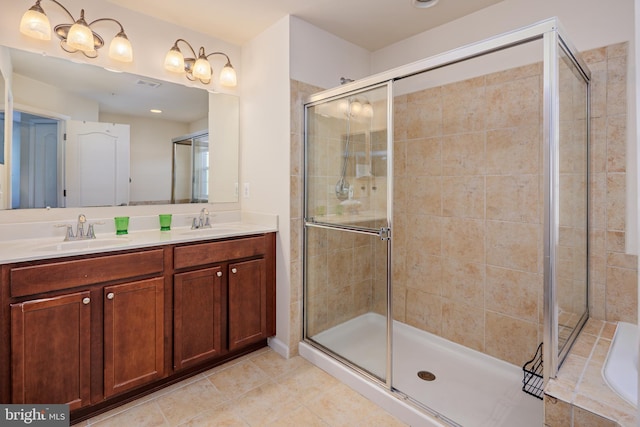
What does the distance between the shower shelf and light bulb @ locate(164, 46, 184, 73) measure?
3.00 metres

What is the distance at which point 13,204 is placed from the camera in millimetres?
1815

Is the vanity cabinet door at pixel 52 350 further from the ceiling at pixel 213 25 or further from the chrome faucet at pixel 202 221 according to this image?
the ceiling at pixel 213 25

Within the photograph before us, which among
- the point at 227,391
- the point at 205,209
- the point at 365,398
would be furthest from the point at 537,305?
the point at 205,209

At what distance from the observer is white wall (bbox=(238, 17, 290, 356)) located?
2.30 meters

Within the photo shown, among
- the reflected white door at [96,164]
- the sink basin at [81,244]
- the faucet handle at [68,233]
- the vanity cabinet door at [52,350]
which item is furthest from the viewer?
the reflected white door at [96,164]

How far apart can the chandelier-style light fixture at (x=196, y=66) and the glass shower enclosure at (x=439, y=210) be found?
0.76m

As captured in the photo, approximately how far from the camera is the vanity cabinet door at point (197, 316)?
1.92 meters

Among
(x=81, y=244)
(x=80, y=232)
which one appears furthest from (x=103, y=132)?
(x=81, y=244)

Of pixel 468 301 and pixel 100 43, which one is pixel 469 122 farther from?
pixel 100 43

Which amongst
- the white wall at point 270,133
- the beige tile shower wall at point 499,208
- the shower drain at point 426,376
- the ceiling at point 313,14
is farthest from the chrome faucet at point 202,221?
the shower drain at point 426,376

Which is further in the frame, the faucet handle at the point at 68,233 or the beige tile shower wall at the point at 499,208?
the faucet handle at the point at 68,233

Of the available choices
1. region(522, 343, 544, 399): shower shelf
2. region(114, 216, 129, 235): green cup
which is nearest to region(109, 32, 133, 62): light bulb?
region(114, 216, 129, 235): green cup

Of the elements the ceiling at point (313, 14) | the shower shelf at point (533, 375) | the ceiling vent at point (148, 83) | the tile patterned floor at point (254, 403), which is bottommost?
the tile patterned floor at point (254, 403)

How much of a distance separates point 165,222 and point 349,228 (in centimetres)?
129
